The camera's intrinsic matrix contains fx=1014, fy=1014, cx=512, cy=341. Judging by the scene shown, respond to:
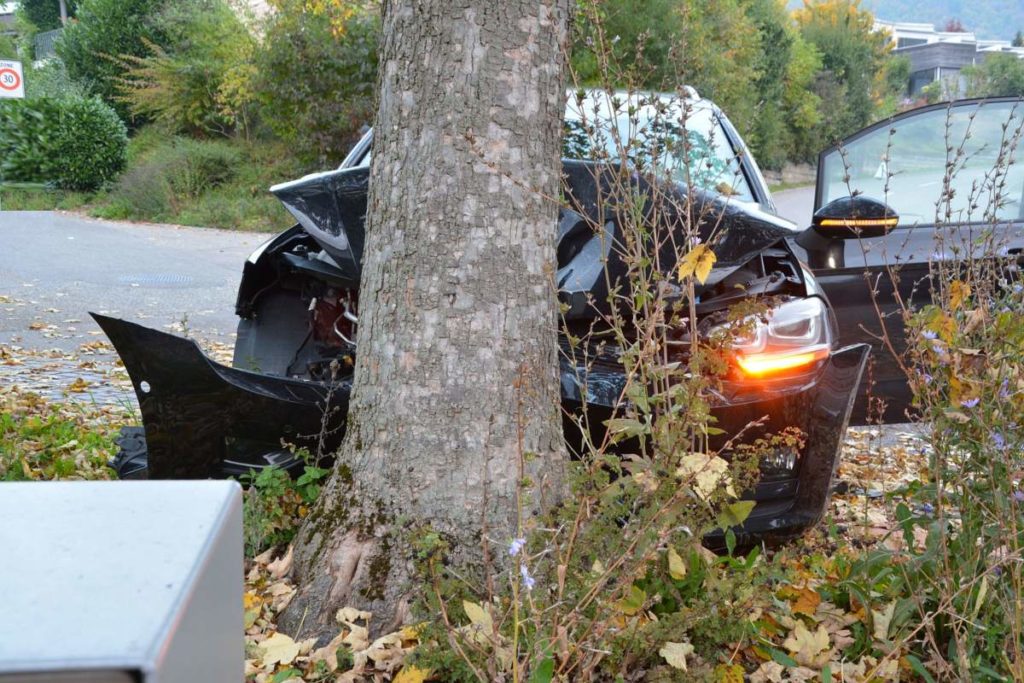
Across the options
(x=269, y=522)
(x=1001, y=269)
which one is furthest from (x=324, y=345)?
(x=1001, y=269)

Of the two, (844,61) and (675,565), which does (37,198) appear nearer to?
(675,565)

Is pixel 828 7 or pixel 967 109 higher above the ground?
pixel 828 7

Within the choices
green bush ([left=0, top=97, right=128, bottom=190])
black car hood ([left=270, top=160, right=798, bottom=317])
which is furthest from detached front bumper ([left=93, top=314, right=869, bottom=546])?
green bush ([left=0, top=97, right=128, bottom=190])

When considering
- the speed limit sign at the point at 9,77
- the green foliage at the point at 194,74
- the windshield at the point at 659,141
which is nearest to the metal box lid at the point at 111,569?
the windshield at the point at 659,141

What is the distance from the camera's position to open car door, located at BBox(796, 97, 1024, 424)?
423 centimetres

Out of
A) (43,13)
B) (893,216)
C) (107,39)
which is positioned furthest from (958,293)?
(43,13)

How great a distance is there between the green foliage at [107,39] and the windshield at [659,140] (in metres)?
25.8

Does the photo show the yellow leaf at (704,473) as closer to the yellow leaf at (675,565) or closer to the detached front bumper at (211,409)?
the yellow leaf at (675,565)

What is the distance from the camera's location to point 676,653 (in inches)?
91.2

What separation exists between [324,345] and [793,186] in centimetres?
3218

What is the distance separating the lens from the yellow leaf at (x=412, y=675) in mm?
2264

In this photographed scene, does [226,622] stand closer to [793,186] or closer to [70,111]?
[70,111]

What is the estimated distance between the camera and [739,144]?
492 cm

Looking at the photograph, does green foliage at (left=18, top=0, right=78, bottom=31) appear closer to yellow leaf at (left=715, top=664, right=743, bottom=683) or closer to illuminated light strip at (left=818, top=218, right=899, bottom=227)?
illuminated light strip at (left=818, top=218, right=899, bottom=227)
